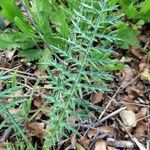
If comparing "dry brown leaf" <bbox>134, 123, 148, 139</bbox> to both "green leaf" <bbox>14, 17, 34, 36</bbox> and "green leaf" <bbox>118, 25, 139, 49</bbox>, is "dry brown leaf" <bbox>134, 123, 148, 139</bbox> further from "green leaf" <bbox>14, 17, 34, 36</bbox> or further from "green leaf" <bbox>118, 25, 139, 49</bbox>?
"green leaf" <bbox>14, 17, 34, 36</bbox>

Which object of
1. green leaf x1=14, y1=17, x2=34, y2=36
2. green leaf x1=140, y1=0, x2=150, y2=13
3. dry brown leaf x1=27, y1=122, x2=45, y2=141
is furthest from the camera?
green leaf x1=140, y1=0, x2=150, y2=13

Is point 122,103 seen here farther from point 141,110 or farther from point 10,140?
point 10,140

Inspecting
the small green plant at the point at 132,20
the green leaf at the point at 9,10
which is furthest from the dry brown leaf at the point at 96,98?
the green leaf at the point at 9,10

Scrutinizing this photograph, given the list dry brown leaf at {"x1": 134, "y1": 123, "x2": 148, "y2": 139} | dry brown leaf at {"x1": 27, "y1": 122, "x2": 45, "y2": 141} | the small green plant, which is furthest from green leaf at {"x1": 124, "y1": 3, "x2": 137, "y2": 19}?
dry brown leaf at {"x1": 27, "y1": 122, "x2": 45, "y2": 141}

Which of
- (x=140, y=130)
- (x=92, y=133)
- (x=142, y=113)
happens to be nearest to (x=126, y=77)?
(x=142, y=113)

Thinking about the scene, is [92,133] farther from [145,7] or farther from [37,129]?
[145,7]

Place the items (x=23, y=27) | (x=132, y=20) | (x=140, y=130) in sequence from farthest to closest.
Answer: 1. (x=132, y=20)
2. (x=23, y=27)
3. (x=140, y=130)

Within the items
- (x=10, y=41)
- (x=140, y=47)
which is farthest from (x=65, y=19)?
(x=140, y=47)
